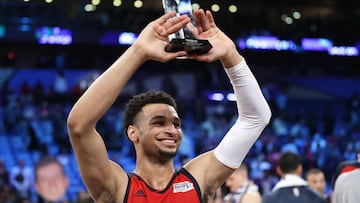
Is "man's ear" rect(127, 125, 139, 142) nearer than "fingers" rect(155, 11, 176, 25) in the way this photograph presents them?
No

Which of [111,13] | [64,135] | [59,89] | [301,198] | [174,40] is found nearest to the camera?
[174,40]

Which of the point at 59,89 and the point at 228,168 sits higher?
the point at 228,168

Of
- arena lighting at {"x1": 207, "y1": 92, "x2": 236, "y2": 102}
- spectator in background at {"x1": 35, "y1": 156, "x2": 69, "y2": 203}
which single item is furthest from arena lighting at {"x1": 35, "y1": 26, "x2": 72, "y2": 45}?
spectator in background at {"x1": 35, "y1": 156, "x2": 69, "y2": 203}

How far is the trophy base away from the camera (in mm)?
2461

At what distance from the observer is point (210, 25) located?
8.76ft

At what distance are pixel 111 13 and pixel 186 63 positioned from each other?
2398 mm

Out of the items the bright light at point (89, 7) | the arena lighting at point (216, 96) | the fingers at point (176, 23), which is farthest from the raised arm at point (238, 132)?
the arena lighting at point (216, 96)

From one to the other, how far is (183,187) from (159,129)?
0.84 ft

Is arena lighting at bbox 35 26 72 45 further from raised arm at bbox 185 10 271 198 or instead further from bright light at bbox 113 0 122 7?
raised arm at bbox 185 10 271 198

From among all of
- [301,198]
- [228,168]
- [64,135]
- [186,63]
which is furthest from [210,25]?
[186,63]

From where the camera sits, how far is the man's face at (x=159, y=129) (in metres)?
2.85

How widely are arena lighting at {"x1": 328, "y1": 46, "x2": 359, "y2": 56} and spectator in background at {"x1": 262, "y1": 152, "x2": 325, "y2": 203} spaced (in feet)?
47.9

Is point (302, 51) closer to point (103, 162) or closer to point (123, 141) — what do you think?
point (123, 141)

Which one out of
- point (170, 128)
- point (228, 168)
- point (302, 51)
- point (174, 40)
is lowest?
point (302, 51)
